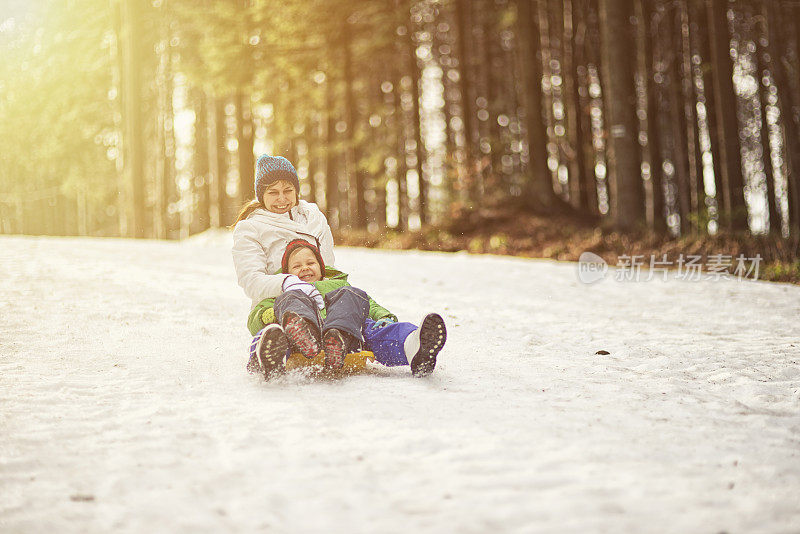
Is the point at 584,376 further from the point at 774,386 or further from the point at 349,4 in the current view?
the point at 349,4

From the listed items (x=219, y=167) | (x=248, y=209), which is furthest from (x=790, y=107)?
(x=248, y=209)

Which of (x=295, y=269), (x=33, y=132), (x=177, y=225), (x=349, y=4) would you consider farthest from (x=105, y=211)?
(x=295, y=269)

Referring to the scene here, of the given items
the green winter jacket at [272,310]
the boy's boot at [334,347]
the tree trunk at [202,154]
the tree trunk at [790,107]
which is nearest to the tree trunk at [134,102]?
the tree trunk at [202,154]

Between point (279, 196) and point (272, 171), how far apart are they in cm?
17

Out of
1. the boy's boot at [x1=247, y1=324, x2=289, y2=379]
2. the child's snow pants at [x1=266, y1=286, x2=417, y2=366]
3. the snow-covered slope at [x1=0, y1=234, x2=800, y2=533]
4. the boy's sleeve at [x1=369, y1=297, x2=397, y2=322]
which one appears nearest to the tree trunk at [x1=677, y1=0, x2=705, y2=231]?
the snow-covered slope at [x1=0, y1=234, x2=800, y2=533]

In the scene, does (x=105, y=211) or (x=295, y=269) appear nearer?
(x=295, y=269)

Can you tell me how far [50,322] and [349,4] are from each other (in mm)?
14610

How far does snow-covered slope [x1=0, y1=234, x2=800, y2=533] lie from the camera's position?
226 cm

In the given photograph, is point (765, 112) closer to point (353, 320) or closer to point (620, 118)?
point (620, 118)

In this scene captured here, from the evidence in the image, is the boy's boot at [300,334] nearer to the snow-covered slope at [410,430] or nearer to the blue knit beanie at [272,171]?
the snow-covered slope at [410,430]

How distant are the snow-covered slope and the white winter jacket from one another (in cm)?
59

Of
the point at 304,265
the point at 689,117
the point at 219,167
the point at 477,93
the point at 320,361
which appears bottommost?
the point at 320,361

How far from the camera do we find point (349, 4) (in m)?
18.0

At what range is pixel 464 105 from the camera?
59.9ft
